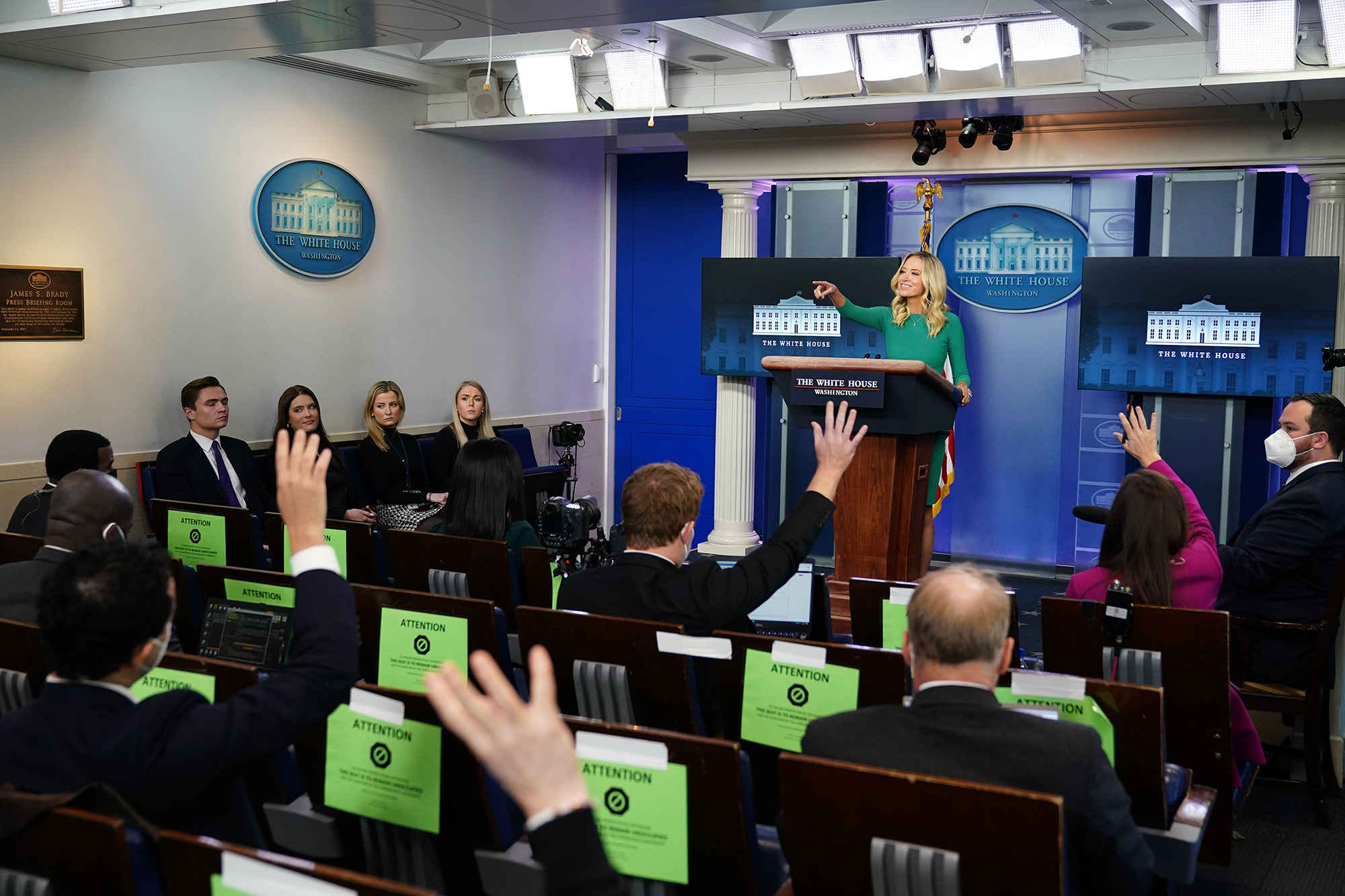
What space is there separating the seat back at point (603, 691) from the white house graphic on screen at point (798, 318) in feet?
16.4

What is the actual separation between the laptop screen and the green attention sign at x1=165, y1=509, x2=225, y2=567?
1.92 meters

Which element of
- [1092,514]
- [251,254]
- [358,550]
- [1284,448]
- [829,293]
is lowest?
[358,550]

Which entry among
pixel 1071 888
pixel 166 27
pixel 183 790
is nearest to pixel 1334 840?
pixel 1071 888

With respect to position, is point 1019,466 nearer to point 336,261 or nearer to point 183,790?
point 336,261

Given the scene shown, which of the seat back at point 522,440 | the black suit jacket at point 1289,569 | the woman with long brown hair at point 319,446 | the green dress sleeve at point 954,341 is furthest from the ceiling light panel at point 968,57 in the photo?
the woman with long brown hair at point 319,446

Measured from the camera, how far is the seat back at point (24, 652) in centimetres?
236

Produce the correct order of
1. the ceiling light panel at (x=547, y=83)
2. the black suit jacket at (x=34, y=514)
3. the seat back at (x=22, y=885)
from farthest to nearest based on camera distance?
the ceiling light panel at (x=547, y=83), the black suit jacket at (x=34, y=514), the seat back at (x=22, y=885)

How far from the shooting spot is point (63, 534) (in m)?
2.73

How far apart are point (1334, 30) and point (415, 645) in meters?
5.02

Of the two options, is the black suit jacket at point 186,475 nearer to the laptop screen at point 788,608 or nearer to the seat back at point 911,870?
Answer: the laptop screen at point 788,608

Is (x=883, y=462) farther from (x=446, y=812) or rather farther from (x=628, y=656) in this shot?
(x=446, y=812)

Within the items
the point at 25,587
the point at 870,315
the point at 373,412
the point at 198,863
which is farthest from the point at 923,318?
the point at 198,863

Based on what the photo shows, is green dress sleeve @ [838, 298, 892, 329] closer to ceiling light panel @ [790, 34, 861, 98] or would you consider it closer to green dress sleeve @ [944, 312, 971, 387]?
green dress sleeve @ [944, 312, 971, 387]

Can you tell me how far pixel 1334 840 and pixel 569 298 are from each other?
626 centimetres
